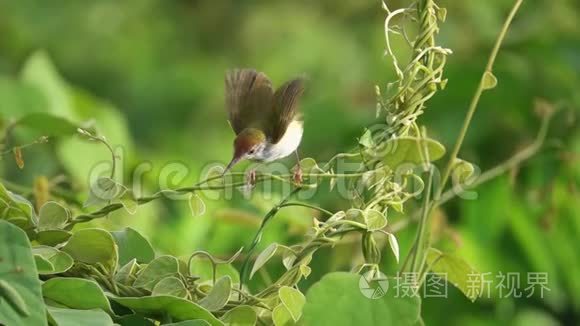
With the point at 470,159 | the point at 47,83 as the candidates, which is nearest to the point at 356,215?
the point at 47,83

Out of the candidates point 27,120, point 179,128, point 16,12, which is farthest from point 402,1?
point 27,120

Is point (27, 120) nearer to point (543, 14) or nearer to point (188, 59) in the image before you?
point (543, 14)

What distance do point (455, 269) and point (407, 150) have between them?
172mm

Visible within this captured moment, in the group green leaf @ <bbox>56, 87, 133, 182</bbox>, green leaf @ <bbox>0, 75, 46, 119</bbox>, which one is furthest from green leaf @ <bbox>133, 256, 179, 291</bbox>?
green leaf @ <bbox>0, 75, 46, 119</bbox>

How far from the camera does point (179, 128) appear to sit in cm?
451

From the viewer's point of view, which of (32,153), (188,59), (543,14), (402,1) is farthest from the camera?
(188,59)

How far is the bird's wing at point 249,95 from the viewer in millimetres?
942

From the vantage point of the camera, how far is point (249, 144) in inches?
37.8

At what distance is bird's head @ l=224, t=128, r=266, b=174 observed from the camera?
0.93 meters

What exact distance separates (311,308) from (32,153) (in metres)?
1.38

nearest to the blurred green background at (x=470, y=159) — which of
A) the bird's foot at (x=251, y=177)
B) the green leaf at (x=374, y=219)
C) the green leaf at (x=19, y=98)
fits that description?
the green leaf at (x=19, y=98)

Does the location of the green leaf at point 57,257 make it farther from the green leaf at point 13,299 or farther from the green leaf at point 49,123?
the green leaf at point 49,123

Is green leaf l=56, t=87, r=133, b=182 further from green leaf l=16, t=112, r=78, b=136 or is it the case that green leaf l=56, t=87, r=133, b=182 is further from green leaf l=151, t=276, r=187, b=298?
green leaf l=151, t=276, r=187, b=298

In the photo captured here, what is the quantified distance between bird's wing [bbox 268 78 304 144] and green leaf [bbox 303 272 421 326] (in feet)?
0.81
